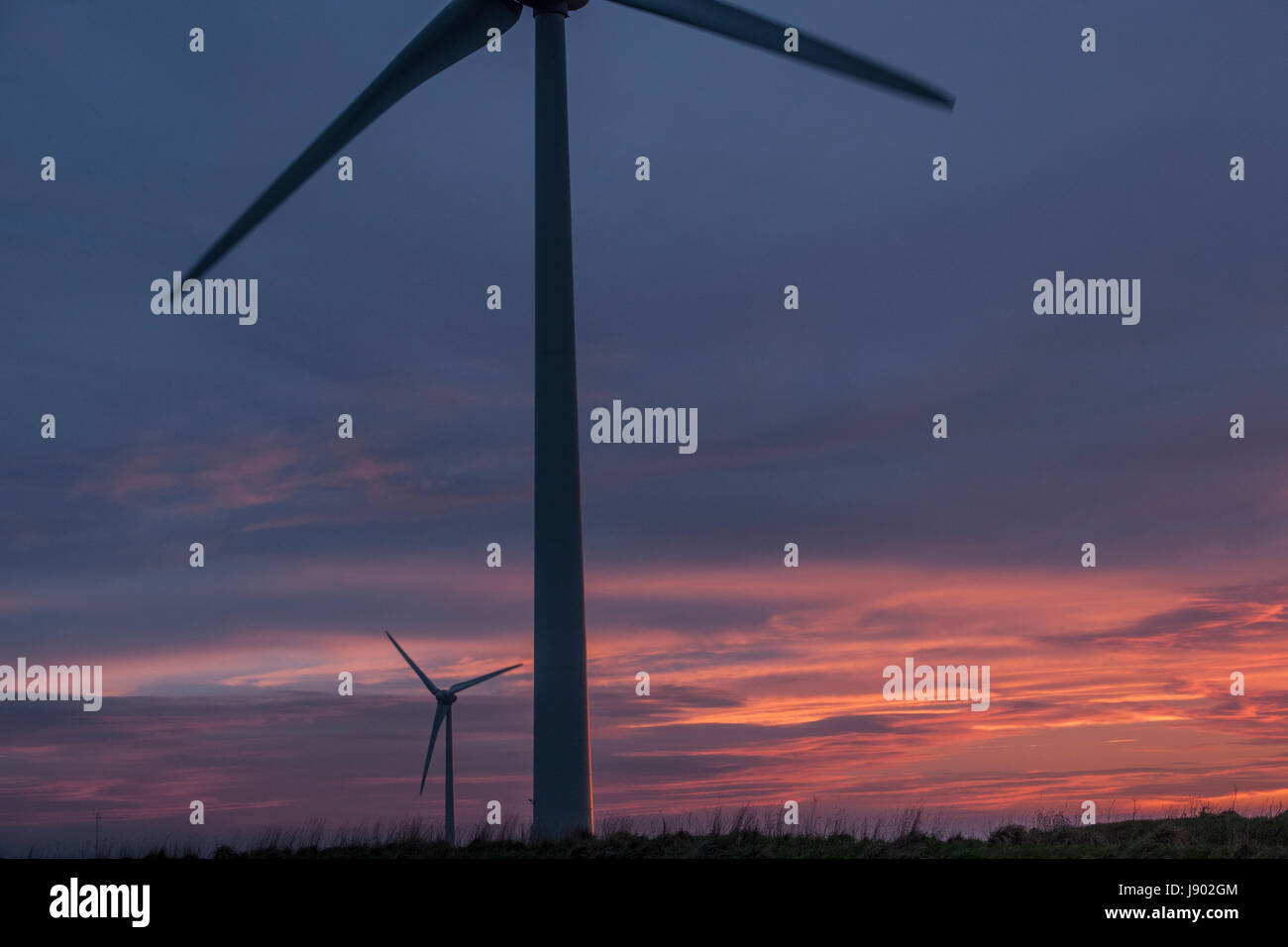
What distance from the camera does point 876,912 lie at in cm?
1458

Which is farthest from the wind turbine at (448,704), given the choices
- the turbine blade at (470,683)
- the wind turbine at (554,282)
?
the wind turbine at (554,282)

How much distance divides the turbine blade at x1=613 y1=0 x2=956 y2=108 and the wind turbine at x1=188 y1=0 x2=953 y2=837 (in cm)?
3

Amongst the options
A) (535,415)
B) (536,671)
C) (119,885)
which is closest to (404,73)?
(535,415)

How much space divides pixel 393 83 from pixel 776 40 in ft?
41.0

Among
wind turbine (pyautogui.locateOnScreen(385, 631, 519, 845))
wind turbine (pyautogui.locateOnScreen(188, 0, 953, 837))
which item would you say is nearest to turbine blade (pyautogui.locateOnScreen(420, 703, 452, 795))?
wind turbine (pyautogui.locateOnScreen(385, 631, 519, 845))

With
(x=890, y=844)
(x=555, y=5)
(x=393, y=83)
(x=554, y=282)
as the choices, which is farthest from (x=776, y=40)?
(x=890, y=844)

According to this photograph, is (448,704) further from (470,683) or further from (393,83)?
(393,83)

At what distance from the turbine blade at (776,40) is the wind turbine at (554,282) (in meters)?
0.03

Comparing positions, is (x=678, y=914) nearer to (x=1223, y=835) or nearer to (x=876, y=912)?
(x=876, y=912)

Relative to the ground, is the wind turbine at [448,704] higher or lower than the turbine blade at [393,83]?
lower

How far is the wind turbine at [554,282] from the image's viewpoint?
3288cm

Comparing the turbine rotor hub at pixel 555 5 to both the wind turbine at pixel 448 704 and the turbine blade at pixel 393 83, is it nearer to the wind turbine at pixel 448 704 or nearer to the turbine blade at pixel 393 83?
the turbine blade at pixel 393 83

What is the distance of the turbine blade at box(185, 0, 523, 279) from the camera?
37.4 m

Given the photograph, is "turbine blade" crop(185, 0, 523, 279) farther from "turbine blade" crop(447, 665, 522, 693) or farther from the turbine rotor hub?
"turbine blade" crop(447, 665, 522, 693)
